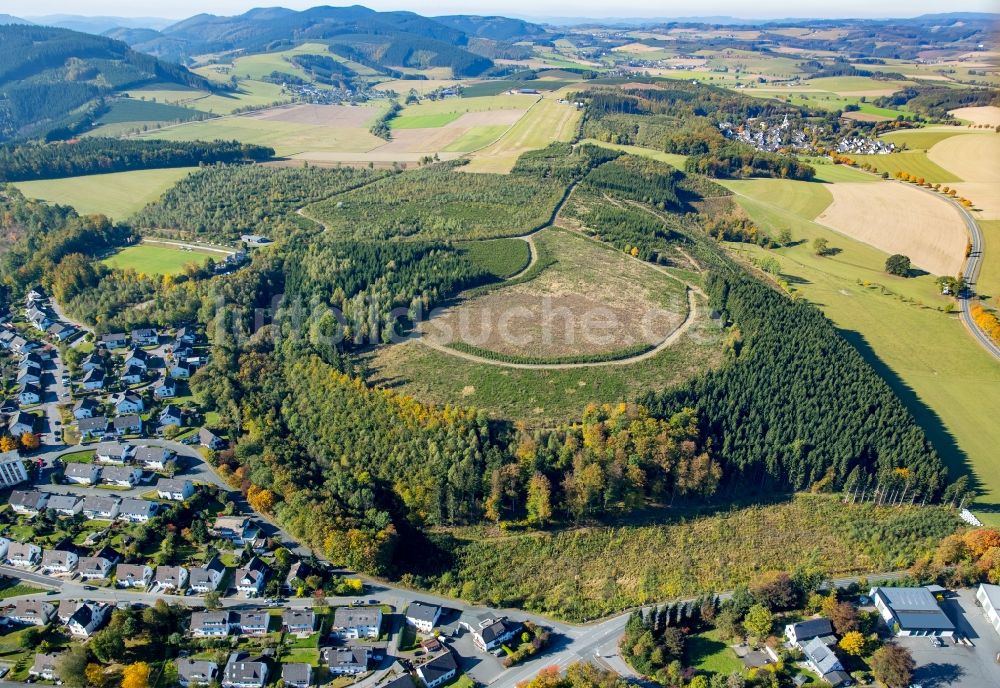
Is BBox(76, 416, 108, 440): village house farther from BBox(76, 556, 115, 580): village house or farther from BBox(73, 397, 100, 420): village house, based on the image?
BBox(76, 556, 115, 580): village house

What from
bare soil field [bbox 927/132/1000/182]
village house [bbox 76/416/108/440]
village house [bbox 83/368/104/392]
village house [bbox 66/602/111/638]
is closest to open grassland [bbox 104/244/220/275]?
village house [bbox 83/368/104/392]

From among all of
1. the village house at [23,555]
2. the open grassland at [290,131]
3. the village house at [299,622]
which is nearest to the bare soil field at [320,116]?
the open grassland at [290,131]

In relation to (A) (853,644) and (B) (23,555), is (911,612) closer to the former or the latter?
(A) (853,644)

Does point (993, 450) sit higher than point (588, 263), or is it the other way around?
point (588, 263)

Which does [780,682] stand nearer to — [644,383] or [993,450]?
[644,383]

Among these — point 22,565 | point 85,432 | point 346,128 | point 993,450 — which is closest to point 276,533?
point 22,565

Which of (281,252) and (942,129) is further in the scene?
(942,129)

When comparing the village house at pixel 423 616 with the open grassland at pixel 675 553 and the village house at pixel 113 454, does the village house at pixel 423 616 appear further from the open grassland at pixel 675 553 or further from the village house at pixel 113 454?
the village house at pixel 113 454
